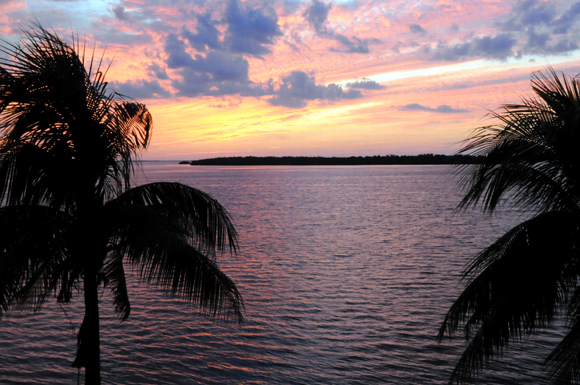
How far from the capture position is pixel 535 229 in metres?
5.89

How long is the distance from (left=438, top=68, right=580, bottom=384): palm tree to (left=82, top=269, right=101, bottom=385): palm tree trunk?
18.0 ft

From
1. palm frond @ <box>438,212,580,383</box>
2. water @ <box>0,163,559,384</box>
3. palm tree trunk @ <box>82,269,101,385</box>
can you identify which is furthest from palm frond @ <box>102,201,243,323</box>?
water @ <box>0,163,559,384</box>

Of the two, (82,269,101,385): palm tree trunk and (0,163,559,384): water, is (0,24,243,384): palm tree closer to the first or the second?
(82,269,101,385): palm tree trunk

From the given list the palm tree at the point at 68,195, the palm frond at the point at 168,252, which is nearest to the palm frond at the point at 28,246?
the palm tree at the point at 68,195

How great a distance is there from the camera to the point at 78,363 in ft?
25.6

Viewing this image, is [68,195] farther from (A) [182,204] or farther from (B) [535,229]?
(B) [535,229]

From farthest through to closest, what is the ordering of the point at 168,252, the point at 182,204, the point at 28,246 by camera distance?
the point at 182,204, the point at 168,252, the point at 28,246

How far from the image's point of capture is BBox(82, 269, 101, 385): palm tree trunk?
6.95 m

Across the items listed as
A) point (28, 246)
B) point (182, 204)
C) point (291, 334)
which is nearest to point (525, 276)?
point (182, 204)

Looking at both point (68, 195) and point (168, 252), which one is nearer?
point (168, 252)

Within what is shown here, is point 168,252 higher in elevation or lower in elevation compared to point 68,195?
lower

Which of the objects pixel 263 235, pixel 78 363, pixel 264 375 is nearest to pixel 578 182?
→ pixel 78 363

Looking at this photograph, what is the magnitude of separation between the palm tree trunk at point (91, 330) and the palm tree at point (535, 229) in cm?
550

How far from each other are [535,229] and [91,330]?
659cm
